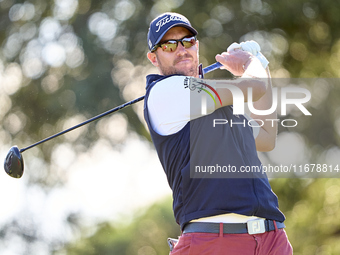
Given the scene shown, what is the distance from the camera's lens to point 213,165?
9.45 feet

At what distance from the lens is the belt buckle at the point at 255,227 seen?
2.85 meters

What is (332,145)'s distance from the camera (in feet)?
31.0

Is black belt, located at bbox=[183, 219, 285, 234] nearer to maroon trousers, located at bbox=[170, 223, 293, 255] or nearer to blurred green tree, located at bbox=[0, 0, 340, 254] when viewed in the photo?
maroon trousers, located at bbox=[170, 223, 293, 255]

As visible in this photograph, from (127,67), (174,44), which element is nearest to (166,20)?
(174,44)

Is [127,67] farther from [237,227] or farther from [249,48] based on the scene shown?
[237,227]

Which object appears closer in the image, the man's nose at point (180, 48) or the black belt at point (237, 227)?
the black belt at point (237, 227)

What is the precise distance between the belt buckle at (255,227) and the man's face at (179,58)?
95 centimetres

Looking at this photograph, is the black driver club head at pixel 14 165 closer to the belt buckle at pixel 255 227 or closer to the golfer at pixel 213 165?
Result: the golfer at pixel 213 165

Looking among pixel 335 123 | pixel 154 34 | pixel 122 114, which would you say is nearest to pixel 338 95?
pixel 335 123

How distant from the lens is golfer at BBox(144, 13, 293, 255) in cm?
285

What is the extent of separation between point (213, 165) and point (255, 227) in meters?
0.33

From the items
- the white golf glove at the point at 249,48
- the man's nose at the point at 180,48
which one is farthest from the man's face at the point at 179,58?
the white golf glove at the point at 249,48

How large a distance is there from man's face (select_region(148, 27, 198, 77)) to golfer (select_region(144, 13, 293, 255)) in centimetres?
22

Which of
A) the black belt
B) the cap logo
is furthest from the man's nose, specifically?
the black belt
